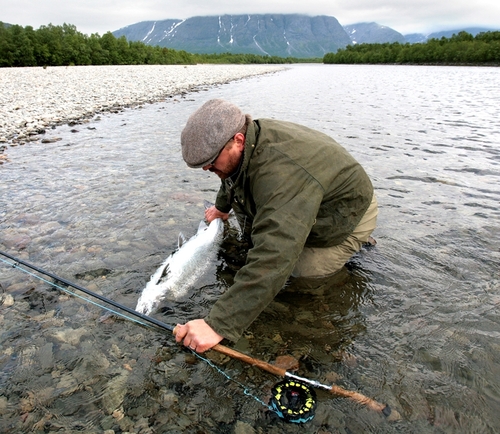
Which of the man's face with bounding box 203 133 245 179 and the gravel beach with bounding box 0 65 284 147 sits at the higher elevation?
the man's face with bounding box 203 133 245 179

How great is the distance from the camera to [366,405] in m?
2.96

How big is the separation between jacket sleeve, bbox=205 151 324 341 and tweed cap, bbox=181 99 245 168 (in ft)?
1.53

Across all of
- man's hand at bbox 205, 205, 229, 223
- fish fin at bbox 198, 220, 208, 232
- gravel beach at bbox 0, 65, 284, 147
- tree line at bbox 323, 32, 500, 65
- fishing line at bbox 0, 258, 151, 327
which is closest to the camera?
fishing line at bbox 0, 258, 151, 327

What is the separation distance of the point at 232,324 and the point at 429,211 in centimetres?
500

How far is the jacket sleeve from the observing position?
2852 millimetres

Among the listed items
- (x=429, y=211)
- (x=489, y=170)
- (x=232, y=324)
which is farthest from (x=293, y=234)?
(x=489, y=170)

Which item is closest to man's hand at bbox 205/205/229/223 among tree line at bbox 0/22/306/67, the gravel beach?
the gravel beach

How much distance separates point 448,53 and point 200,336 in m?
117

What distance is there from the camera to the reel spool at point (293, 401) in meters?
2.84

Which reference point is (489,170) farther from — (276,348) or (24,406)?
(24,406)

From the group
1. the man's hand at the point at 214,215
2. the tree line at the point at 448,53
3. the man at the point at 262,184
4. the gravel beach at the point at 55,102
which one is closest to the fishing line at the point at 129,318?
the man at the point at 262,184

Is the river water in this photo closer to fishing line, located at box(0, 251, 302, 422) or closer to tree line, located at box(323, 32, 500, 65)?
fishing line, located at box(0, 251, 302, 422)

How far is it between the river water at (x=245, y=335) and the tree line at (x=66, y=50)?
5305 cm

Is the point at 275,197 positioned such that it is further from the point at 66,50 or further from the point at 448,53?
the point at 448,53
